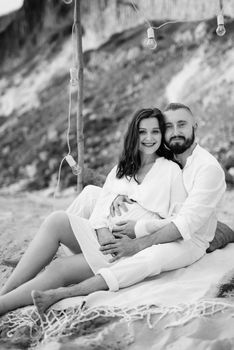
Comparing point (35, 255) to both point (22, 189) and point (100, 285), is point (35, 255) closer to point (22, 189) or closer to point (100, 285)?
point (100, 285)

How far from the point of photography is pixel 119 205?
2.24 meters

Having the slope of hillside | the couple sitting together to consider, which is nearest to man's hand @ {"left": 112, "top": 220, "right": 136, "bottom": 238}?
the couple sitting together

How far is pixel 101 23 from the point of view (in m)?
6.01

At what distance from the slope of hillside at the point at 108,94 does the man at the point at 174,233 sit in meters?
2.62

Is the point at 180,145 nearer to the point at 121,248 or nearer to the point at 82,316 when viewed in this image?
the point at 121,248

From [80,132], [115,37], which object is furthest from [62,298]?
[115,37]

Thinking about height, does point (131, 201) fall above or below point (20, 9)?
below

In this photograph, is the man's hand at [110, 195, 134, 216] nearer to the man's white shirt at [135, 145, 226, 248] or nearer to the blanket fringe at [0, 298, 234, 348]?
the man's white shirt at [135, 145, 226, 248]

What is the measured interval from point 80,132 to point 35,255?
50.4 inches

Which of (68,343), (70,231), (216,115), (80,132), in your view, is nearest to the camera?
(68,343)

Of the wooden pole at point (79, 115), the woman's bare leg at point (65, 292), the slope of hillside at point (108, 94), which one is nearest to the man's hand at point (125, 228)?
the woman's bare leg at point (65, 292)

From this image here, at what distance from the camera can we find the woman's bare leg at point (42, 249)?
6.73ft

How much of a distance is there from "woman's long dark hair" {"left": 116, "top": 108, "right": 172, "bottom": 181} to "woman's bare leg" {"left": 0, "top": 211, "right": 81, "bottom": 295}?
1.19 ft

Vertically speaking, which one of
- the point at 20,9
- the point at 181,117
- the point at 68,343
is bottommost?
the point at 68,343
